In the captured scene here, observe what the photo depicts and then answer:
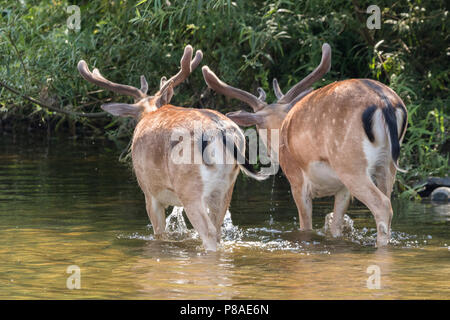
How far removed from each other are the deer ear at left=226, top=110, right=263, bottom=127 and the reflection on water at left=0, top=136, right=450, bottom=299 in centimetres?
98

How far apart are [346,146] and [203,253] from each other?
59.3 inches

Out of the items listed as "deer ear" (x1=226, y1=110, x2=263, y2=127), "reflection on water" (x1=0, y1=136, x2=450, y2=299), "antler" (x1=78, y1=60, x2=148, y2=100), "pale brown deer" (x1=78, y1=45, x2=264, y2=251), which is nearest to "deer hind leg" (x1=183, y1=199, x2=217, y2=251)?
"pale brown deer" (x1=78, y1=45, x2=264, y2=251)

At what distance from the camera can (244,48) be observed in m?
12.8

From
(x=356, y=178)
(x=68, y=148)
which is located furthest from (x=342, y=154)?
(x=68, y=148)

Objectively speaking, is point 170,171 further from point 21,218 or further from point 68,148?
point 68,148

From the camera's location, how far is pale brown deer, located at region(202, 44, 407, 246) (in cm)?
763

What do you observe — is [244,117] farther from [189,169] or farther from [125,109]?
[189,169]

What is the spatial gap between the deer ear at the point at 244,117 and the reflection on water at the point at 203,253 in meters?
0.98

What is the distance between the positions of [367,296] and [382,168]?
7.13 ft

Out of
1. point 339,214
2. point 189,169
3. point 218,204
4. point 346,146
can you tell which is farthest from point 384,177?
point 189,169

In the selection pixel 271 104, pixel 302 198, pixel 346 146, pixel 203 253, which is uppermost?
pixel 271 104

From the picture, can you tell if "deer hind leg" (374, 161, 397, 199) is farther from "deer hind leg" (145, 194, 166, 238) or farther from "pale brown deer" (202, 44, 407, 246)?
"deer hind leg" (145, 194, 166, 238)
